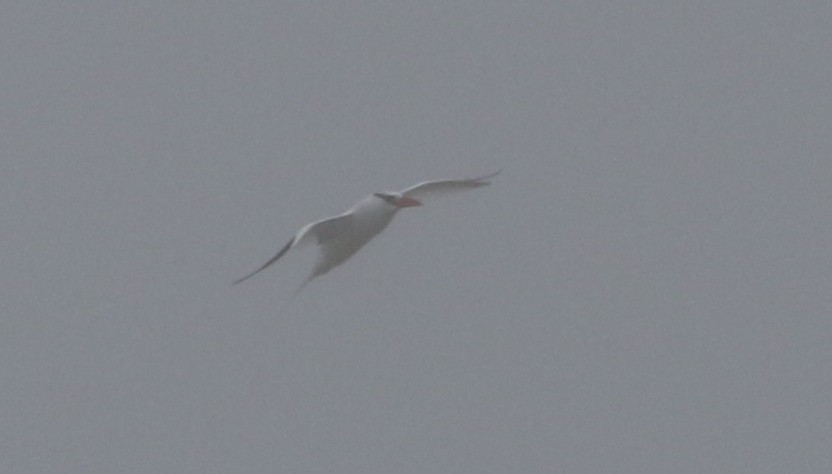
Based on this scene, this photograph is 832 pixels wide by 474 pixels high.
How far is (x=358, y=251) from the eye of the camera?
29453 mm

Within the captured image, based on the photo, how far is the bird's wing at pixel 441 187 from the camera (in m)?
30.6

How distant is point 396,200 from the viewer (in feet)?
94.3

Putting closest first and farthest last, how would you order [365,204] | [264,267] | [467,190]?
[264,267]
[365,204]
[467,190]

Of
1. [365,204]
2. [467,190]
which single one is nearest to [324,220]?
[365,204]

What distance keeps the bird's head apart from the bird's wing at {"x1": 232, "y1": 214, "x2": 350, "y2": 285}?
0.67 meters

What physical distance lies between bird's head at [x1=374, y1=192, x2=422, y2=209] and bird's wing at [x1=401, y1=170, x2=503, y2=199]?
4.49ft

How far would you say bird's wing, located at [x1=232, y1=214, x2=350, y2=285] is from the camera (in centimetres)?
2784

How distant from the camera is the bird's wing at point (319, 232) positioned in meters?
27.8

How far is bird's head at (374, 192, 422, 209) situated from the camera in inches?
1127

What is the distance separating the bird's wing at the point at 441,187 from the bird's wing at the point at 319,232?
216 cm

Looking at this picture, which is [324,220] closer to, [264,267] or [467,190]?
[264,267]

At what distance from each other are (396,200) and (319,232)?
1423mm

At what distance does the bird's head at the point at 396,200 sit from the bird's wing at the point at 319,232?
0.67 meters

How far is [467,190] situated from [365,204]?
3397mm
